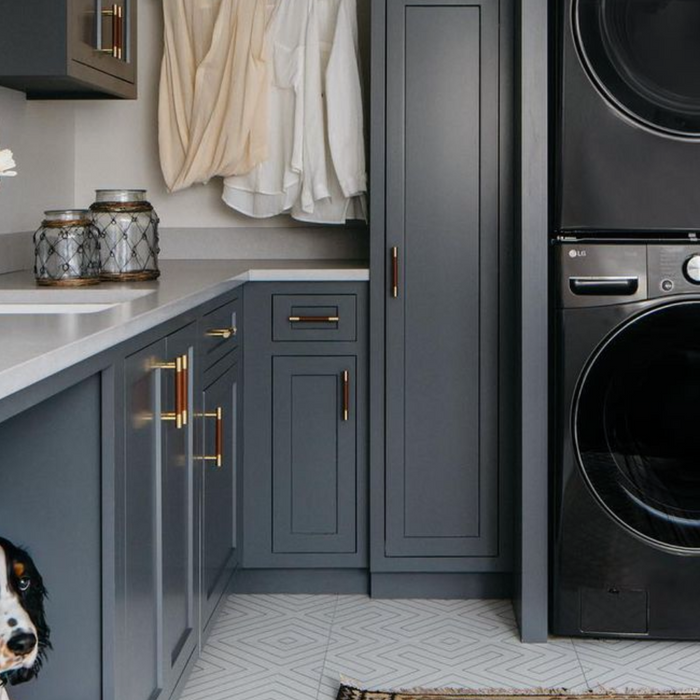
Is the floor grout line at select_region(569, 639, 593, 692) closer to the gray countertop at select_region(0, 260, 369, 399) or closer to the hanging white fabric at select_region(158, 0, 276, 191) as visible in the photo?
the gray countertop at select_region(0, 260, 369, 399)

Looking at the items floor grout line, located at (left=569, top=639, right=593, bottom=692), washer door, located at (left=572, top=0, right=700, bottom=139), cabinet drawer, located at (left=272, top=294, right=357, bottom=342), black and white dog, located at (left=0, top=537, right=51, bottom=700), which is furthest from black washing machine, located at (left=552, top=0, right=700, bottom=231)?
black and white dog, located at (left=0, top=537, right=51, bottom=700)

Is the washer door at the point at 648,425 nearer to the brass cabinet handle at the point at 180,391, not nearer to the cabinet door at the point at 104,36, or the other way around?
the brass cabinet handle at the point at 180,391

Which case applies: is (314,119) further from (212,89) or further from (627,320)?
(627,320)

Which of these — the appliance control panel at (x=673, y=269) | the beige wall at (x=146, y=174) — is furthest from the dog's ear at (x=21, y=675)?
the beige wall at (x=146, y=174)

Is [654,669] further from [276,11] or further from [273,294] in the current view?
[276,11]

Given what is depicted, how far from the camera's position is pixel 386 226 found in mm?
3203

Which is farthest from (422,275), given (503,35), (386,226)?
(503,35)

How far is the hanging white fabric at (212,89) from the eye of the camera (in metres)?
3.55

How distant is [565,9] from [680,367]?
90 centimetres

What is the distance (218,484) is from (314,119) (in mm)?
1229

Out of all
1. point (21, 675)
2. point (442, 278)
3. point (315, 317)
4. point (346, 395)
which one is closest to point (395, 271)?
point (442, 278)

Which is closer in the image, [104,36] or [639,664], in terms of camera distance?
[639,664]

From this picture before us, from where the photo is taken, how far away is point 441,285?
3.22m

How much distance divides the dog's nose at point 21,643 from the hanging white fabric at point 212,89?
2098 millimetres
